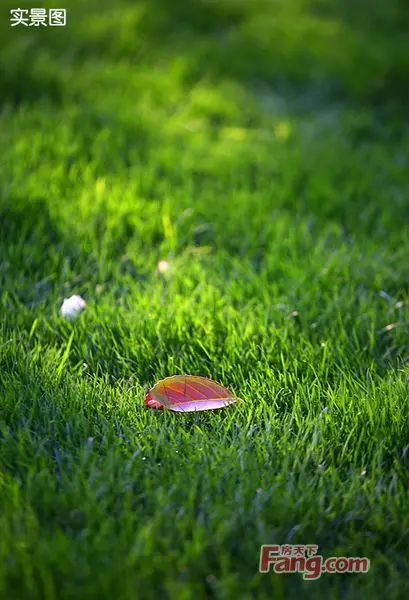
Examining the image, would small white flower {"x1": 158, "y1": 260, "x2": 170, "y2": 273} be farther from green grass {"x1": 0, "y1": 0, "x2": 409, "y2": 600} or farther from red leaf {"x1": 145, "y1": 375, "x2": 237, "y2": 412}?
red leaf {"x1": 145, "y1": 375, "x2": 237, "y2": 412}

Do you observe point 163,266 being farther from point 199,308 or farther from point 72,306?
point 72,306

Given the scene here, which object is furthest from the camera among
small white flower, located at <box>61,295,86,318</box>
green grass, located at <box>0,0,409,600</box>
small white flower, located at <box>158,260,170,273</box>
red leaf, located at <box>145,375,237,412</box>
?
small white flower, located at <box>158,260,170,273</box>

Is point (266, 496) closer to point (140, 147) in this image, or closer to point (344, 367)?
point (344, 367)

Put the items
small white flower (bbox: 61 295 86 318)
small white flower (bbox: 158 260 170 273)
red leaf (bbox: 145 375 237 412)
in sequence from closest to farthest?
red leaf (bbox: 145 375 237 412), small white flower (bbox: 61 295 86 318), small white flower (bbox: 158 260 170 273)

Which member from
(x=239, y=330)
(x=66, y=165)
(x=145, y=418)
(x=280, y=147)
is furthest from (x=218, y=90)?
(x=145, y=418)

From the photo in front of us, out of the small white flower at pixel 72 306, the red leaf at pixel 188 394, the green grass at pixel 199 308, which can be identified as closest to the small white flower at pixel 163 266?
the green grass at pixel 199 308

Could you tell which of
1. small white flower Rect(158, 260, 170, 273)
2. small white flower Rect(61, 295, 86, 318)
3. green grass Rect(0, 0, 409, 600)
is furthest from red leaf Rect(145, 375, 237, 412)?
small white flower Rect(158, 260, 170, 273)

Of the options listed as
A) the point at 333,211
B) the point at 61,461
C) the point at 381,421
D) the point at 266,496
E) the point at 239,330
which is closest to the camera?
the point at 266,496
